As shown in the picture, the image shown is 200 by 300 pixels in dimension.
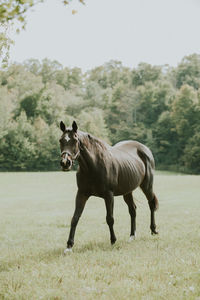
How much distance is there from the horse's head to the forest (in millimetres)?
45450

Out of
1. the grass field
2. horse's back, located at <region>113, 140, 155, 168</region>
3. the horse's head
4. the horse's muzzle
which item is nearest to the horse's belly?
horse's back, located at <region>113, 140, 155, 168</region>

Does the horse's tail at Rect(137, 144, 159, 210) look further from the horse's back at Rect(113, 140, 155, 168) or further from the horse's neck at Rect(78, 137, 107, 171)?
the horse's neck at Rect(78, 137, 107, 171)

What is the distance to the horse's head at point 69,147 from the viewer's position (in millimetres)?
5039

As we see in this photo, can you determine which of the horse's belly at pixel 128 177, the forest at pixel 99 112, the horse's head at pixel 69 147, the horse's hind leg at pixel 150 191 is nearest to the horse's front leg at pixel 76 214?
the horse's belly at pixel 128 177

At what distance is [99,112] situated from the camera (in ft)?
191

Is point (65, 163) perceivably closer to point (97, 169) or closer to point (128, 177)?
point (97, 169)

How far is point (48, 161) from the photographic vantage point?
51.2 metres

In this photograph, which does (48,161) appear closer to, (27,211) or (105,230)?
(27,211)

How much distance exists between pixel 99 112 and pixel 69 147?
5341 centimetres

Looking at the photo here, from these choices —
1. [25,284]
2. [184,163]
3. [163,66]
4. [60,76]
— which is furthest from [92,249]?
[163,66]

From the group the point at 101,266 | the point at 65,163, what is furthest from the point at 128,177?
the point at 101,266

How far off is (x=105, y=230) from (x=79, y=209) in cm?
261

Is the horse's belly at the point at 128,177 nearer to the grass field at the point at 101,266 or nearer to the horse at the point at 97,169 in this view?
the horse at the point at 97,169

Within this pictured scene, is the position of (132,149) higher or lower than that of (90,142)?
lower
